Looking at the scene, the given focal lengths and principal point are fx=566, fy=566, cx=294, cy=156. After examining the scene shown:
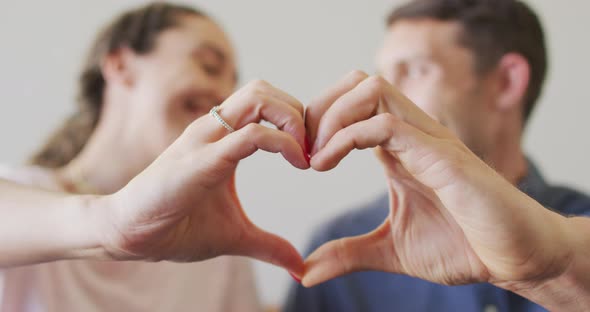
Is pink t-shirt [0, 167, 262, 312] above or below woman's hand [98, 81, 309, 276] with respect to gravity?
below

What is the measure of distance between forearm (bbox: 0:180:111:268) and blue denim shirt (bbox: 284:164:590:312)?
27.4 inches

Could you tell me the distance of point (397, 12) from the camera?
1.46 meters

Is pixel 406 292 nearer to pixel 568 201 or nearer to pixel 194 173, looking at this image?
pixel 568 201

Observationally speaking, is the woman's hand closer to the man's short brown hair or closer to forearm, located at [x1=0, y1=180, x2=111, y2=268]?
forearm, located at [x1=0, y1=180, x2=111, y2=268]

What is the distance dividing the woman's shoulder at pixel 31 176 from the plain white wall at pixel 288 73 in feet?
2.17

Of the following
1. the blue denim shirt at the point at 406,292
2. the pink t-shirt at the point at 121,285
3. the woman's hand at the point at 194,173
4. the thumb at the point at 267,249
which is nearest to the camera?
the woman's hand at the point at 194,173

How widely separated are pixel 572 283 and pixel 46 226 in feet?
2.05

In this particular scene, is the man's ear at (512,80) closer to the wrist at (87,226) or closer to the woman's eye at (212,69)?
the woman's eye at (212,69)

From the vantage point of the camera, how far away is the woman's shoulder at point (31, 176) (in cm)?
101

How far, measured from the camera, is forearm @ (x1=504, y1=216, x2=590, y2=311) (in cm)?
65

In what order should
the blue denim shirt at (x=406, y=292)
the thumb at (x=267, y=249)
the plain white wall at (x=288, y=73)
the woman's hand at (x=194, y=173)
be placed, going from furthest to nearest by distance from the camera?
the plain white wall at (x=288, y=73), the blue denim shirt at (x=406, y=292), the thumb at (x=267, y=249), the woman's hand at (x=194, y=173)

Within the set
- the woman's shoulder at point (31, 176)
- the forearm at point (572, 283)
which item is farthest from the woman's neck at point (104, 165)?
the forearm at point (572, 283)

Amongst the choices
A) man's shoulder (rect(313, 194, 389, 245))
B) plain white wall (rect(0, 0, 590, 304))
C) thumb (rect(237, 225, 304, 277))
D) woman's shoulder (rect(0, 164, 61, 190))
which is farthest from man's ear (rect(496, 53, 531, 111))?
woman's shoulder (rect(0, 164, 61, 190))

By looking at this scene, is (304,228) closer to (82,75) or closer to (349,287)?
(349,287)
